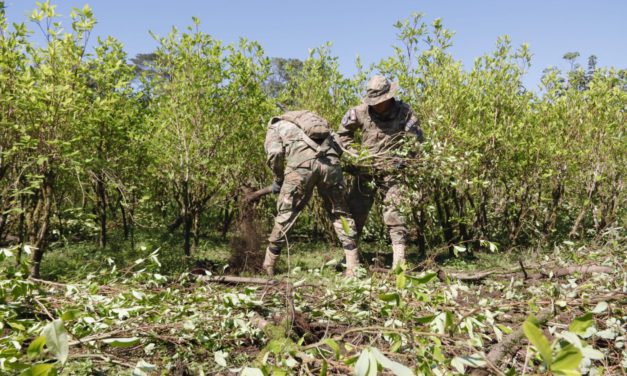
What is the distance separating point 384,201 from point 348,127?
112cm

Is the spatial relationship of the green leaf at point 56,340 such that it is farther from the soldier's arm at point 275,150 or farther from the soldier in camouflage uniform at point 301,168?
the soldier's arm at point 275,150

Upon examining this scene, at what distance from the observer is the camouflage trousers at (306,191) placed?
5703 millimetres

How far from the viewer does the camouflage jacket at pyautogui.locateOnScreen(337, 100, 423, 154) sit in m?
6.09

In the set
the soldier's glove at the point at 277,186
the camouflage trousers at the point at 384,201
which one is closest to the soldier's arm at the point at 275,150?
the soldier's glove at the point at 277,186

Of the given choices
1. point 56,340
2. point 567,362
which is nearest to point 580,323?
point 567,362

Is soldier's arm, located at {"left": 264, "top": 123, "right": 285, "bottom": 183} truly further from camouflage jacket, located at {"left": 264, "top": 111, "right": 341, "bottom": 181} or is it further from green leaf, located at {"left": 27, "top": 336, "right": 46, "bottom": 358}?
green leaf, located at {"left": 27, "top": 336, "right": 46, "bottom": 358}

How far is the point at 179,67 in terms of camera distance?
19.8ft

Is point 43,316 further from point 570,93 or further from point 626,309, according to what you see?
point 570,93

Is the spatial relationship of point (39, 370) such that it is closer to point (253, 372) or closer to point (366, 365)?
point (253, 372)

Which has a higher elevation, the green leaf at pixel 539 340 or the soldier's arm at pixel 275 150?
the soldier's arm at pixel 275 150

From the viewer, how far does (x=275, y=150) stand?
5758mm

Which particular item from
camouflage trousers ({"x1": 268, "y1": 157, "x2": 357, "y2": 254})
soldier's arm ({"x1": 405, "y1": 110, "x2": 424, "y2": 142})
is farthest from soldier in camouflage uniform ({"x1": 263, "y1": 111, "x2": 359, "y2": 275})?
soldier's arm ({"x1": 405, "y1": 110, "x2": 424, "y2": 142})

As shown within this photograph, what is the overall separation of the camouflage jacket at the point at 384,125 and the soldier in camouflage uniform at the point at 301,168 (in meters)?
0.53

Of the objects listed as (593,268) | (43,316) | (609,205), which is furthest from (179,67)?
(609,205)
